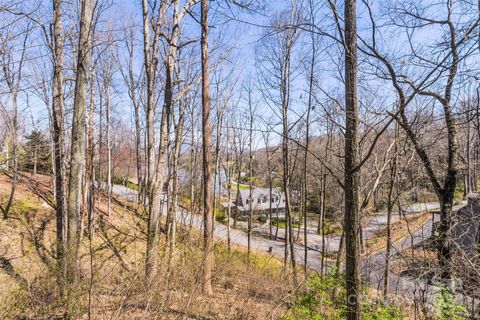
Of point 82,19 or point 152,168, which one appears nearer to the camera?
point 82,19

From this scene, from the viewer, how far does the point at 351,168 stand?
9.52 feet

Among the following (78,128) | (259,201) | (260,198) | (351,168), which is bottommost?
(259,201)

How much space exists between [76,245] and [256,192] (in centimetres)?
2943

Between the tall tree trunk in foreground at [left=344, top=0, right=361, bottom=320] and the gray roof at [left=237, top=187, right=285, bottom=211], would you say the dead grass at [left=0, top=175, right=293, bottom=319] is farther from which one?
the gray roof at [left=237, top=187, right=285, bottom=211]

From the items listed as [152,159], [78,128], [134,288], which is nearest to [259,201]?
[152,159]

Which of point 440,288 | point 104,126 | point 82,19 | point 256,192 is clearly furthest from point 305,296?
point 256,192

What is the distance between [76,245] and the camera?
16.3 feet

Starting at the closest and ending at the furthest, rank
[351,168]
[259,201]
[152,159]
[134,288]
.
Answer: [351,168] < [134,288] < [152,159] < [259,201]

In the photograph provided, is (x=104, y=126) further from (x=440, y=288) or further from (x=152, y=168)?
(x=440, y=288)

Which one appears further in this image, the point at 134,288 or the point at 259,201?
the point at 259,201

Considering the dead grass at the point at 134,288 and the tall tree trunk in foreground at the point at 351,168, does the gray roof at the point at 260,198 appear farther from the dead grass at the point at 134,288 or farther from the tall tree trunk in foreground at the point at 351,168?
the tall tree trunk in foreground at the point at 351,168

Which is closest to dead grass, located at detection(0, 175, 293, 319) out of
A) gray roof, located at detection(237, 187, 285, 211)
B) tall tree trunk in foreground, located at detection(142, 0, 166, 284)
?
tall tree trunk in foreground, located at detection(142, 0, 166, 284)

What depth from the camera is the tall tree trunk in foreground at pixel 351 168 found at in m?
2.84

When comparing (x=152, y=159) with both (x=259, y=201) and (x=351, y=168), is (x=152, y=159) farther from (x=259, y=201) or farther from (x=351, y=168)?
(x=259, y=201)
